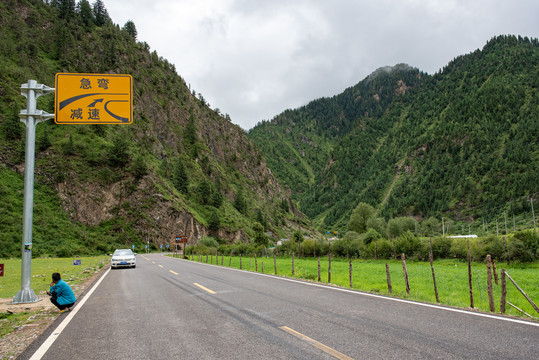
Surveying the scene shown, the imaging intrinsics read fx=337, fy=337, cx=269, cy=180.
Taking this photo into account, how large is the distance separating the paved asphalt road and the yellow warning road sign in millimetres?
5847

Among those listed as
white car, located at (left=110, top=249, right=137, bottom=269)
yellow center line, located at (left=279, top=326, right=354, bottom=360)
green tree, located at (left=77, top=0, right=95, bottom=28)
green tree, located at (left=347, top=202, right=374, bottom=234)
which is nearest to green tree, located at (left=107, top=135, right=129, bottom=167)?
white car, located at (left=110, top=249, right=137, bottom=269)

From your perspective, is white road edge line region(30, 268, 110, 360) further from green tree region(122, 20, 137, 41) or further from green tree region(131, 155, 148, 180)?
green tree region(122, 20, 137, 41)

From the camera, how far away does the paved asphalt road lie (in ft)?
16.8

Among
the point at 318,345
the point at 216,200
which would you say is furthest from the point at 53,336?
the point at 216,200

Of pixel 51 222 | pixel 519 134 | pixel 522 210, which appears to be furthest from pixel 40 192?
pixel 519 134

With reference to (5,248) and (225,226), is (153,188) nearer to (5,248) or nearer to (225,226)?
(225,226)

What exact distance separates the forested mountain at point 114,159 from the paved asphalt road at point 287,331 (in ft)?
165

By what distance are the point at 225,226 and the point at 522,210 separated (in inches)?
4728

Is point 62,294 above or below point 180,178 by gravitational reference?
below

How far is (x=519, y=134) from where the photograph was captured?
559ft

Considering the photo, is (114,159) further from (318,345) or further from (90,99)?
(318,345)

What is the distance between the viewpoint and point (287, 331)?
629cm

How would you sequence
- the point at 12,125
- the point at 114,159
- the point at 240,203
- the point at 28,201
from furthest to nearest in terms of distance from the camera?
the point at 240,203
the point at 114,159
the point at 12,125
the point at 28,201

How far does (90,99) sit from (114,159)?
6907 centimetres
